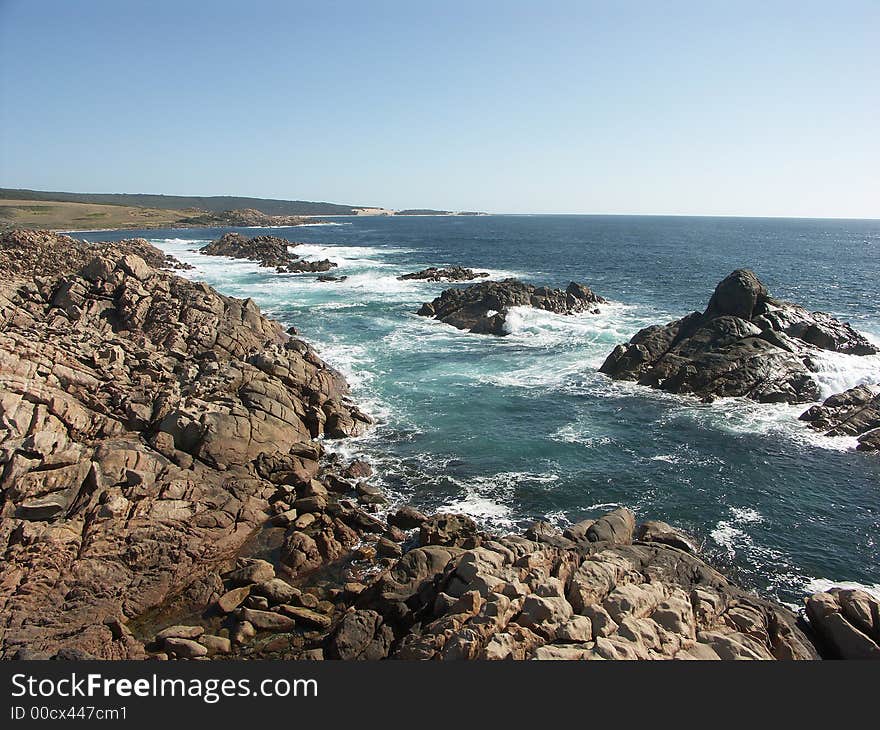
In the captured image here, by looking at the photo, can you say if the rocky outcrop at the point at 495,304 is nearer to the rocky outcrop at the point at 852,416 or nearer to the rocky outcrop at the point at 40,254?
the rocky outcrop at the point at 852,416

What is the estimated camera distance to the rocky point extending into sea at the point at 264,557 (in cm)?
1313

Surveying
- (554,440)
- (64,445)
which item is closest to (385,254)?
(554,440)

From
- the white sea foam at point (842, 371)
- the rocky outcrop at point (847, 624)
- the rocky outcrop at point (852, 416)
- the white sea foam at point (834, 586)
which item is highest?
the white sea foam at point (842, 371)

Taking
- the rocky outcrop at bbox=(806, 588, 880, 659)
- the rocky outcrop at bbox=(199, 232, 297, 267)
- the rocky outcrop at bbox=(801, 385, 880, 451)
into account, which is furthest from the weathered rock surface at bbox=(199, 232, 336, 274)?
the rocky outcrop at bbox=(806, 588, 880, 659)

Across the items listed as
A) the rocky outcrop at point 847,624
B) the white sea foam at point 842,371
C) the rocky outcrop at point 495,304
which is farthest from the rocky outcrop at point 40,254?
the white sea foam at point 842,371

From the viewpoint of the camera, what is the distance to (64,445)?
61.5 ft

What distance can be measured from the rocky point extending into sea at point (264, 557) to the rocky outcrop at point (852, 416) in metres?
15.8

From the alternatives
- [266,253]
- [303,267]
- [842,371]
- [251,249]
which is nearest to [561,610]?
[842,371]

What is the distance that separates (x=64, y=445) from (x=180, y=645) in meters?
8.95

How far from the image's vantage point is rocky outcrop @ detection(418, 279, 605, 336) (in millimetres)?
52000

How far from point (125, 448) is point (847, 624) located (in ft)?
78.2

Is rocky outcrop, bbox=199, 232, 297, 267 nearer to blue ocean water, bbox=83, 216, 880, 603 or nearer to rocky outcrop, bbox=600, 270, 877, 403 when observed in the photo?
blue ocean water, bbox=83, 216, 880, 603

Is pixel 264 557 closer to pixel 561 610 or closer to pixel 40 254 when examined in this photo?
pixel 561 610

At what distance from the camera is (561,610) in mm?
12938
